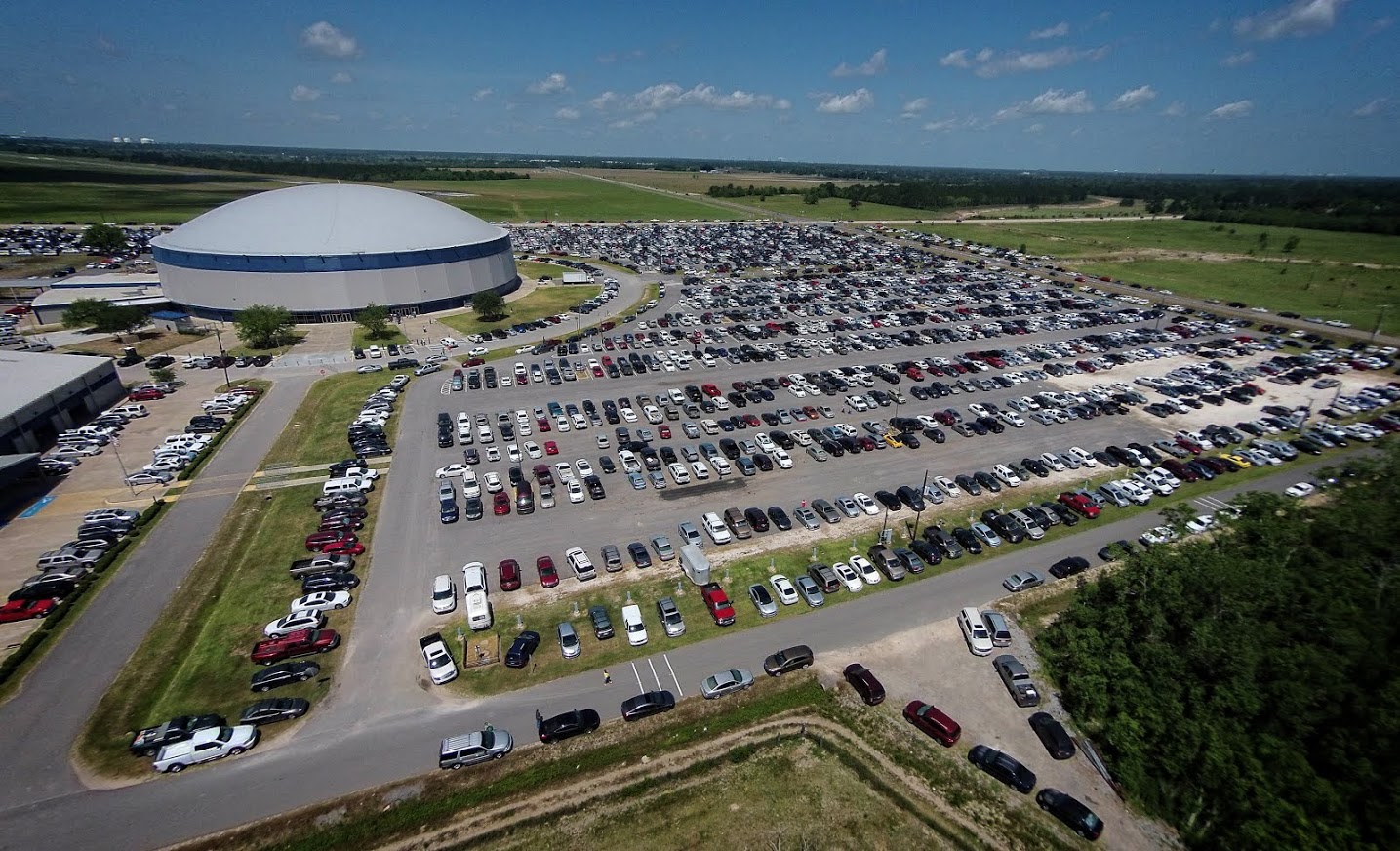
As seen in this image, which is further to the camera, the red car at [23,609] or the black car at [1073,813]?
the red car at [23,609]

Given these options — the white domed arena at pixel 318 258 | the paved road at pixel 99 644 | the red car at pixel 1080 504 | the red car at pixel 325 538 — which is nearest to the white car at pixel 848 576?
the red car at pixel 1080 504

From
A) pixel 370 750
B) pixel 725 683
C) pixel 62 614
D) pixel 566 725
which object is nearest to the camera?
pixel 370 750

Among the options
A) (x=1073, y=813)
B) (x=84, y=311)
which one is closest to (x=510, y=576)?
(x=1073, y=813)

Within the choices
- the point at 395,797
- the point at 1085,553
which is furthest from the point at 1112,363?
the point at 395,797

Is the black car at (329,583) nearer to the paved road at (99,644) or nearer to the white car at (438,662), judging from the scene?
the paved road at (99,644)

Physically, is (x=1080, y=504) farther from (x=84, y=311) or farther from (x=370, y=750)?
(x=84, y=311)
